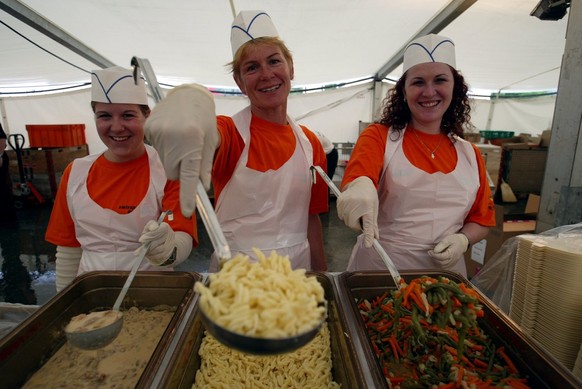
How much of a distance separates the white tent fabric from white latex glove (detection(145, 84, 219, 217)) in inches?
45.3

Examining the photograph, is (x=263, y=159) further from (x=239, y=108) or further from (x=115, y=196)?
(x=239, y=108)

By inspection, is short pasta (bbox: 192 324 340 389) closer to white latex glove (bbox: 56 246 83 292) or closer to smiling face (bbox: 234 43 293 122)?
white latex glove (bbox: 56 246 83 292)

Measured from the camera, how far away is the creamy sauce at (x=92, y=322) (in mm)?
1262

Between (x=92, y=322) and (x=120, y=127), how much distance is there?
1172 millimetres

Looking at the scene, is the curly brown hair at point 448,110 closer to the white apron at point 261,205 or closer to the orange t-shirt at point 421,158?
the orange t-shirt at point 421,158

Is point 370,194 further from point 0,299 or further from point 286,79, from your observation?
point 0,299

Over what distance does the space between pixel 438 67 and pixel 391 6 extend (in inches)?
125

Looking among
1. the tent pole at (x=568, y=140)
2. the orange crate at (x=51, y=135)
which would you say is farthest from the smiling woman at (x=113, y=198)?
the orange crate at (x=51, y=135)

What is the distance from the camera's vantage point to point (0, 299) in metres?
3.91

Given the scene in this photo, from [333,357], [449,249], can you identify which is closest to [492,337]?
[449,249]

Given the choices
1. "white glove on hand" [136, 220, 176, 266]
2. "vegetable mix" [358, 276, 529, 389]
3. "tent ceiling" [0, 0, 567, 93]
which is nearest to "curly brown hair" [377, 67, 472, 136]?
"vegetable mix" [358, 276, 529, 389]

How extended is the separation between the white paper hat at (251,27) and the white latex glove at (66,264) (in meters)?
1.78

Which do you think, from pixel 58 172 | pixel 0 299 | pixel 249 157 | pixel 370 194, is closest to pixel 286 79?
pixel 249 157

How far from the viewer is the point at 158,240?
153cm
